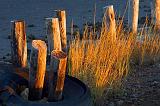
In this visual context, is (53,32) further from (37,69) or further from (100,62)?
(37,69)

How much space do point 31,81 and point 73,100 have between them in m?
0.51

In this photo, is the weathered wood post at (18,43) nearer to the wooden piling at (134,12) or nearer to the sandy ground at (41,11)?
the wooden piling at (134,12)

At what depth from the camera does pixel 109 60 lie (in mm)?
7746

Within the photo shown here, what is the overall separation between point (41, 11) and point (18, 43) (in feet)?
37.7

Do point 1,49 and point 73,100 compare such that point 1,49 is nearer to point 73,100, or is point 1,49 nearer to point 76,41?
point 76,41

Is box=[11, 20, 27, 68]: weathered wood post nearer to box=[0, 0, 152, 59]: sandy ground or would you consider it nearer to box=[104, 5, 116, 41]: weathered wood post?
box=[104, 5, 116, 41]: weathered wood post

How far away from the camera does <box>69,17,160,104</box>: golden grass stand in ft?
23.8

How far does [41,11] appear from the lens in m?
18.0

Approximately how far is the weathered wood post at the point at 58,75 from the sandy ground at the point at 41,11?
264 inches

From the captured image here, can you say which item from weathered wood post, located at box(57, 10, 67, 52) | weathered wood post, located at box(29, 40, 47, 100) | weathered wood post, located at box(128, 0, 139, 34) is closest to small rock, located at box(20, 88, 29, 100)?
weathered wood post, located at box(29, 40, 47, 100)

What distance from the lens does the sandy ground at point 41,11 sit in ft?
47.7

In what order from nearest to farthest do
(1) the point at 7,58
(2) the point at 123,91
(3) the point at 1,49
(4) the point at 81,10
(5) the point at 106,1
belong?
1. (2) the point at 123,91
2. (1) the point at 7,58
3. (3) the point at 1,49
4. (4) the point at 81,10
5. (5) the point at 106,1

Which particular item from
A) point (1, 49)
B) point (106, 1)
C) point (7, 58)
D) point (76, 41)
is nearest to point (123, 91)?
point (76, 41)

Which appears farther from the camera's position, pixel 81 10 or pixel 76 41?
pixel 81 10
